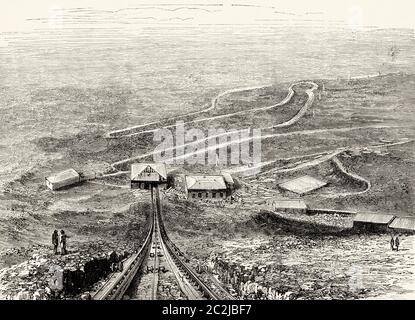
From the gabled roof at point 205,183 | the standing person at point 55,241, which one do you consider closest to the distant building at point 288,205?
the gabled roof at point 205,183

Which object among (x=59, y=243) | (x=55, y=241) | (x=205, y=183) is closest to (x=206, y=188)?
(x=205, y=183)

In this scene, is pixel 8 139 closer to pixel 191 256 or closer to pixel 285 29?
pixel 191 256

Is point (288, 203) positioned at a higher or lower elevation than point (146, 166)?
lower

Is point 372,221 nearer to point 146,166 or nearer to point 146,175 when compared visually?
point 146,175

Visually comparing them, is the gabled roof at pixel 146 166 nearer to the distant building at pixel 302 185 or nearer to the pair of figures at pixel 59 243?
the pair of figures at pixel 59 243

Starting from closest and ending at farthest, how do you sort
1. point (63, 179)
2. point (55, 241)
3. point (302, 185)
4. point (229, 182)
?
point (55, 241), point (63, 179), point (302, 185), point (229, 182)

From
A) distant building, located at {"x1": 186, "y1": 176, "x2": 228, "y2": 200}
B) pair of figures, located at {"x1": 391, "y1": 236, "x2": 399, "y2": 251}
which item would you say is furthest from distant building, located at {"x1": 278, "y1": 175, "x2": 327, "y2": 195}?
pair of figures, located at {"x1": 391, "y1": 236, "x2": 399, "y2": 251}

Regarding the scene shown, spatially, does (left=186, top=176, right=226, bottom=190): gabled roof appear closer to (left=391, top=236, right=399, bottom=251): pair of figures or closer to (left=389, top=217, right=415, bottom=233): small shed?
(left=389, top=217, right=415, bottom=233): small shed
